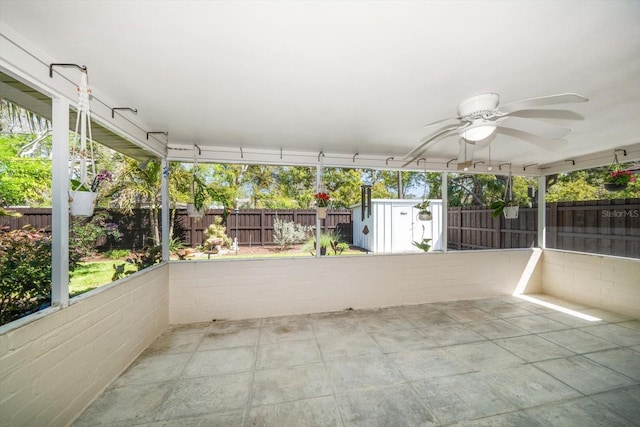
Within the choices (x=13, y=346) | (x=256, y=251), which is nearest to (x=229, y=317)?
(x=256, y=251)

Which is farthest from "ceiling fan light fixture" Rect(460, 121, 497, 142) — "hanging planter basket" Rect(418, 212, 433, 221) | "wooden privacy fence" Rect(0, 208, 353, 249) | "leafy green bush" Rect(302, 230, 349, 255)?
"wooden privacy fence" Rect(0, 208, 353, 249)

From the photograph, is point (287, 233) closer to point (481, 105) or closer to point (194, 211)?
point (194, 211)

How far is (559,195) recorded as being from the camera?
170 inches

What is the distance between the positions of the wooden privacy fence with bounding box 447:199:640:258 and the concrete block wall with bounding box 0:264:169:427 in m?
5.03

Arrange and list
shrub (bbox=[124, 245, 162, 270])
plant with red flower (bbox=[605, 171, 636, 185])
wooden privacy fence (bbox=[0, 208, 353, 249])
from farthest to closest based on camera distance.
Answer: wooden privacy fence (bbox=[0, 208, 353, 249])
plant with red flower (bbox=[605, 171, 636, 185])
shrub (bbox=[124, 245, 162, 270])

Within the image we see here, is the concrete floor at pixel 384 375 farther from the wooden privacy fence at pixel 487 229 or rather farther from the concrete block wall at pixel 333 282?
the wooden privacy fence at pixel 487 229

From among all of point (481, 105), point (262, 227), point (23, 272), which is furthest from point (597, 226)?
point (23, 272)

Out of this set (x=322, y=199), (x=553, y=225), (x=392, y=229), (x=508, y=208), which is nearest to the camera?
(x=322, y=199)

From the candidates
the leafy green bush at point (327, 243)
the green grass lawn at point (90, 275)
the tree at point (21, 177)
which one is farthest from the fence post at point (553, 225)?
the tree at point (21, 177)

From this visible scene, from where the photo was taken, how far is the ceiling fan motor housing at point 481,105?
1.52 meters

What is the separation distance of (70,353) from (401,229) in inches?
173

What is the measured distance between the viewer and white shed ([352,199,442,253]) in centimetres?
452

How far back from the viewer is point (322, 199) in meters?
3.19

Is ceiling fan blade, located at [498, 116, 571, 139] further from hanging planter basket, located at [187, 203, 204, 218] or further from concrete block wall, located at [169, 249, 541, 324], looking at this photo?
hanging planter basket, located at [187, 203, 204, 218]
